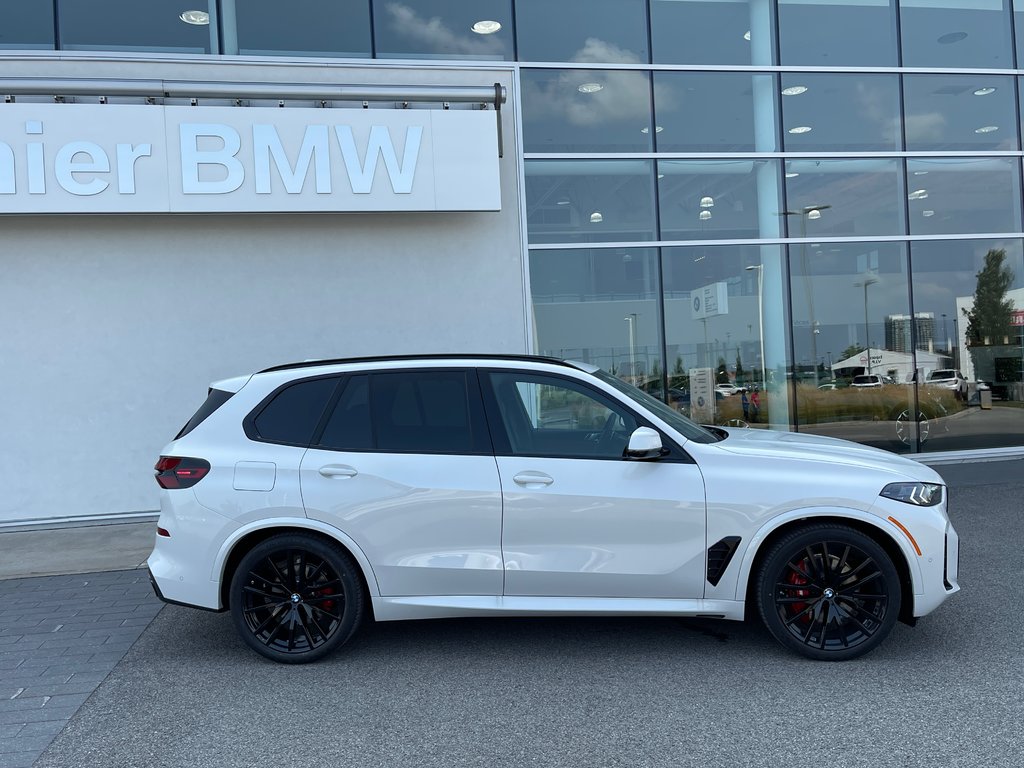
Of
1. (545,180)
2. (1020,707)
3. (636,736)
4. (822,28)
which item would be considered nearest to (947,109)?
(822,28)

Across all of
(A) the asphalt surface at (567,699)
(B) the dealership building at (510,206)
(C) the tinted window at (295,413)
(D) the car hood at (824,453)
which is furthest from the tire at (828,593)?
(B) the dealership building at (510,206)

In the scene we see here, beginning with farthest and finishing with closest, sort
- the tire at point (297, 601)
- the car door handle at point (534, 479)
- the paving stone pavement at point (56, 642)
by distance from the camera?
1. the tire at point (297, 601)
2. the car door handle at point (534, 479)
3. the paving stone pavement at point (56, 642)

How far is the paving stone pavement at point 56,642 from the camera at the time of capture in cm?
388

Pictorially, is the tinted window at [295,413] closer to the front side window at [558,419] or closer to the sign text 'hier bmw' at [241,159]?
the front side window at [558,419]

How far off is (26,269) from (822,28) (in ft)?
34.7

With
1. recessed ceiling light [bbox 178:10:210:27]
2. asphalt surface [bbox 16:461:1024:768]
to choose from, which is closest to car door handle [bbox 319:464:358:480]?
asphalt surface [bbox 16:461:1024:768]

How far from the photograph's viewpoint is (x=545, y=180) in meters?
10.1

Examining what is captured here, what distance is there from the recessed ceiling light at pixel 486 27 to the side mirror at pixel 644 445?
24.6ft

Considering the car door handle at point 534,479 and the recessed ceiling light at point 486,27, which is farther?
the recessed ceiling light at point 486,27

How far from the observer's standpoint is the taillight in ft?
14.6

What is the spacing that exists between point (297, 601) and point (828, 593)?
294 cm

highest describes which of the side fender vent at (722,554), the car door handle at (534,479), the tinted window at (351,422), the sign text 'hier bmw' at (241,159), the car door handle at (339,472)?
the sign text 'hier bmw' at (241,159)

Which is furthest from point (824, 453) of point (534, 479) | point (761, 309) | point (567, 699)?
point (761, 309)

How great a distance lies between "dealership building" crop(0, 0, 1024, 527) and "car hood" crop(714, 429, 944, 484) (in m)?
5.09
